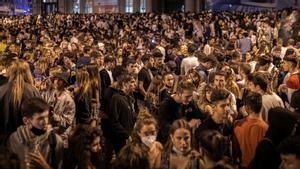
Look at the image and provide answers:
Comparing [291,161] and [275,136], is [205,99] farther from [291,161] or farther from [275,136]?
[291,161]

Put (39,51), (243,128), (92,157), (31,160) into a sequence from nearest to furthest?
(31,160)
(92,157)
(243,128)
(39,51)

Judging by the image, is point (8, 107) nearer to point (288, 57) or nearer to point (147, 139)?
point (147, 139)

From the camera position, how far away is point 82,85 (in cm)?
678

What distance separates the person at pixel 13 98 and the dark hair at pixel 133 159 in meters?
1.86

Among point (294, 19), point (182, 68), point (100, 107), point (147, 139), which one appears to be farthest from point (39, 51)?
point (294, 19)

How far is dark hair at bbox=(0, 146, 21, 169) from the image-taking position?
348cm

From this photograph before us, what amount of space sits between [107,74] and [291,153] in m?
5.35

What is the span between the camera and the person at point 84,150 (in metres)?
4.28

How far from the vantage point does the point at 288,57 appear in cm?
761

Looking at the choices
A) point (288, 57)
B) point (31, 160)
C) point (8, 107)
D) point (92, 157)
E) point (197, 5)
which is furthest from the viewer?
point (197, 5)

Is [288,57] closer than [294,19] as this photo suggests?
Yes

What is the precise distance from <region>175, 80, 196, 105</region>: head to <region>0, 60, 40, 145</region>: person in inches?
64.7

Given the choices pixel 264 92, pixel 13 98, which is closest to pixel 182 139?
pixel 264 92

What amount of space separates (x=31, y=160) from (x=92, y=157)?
60 centimetres
